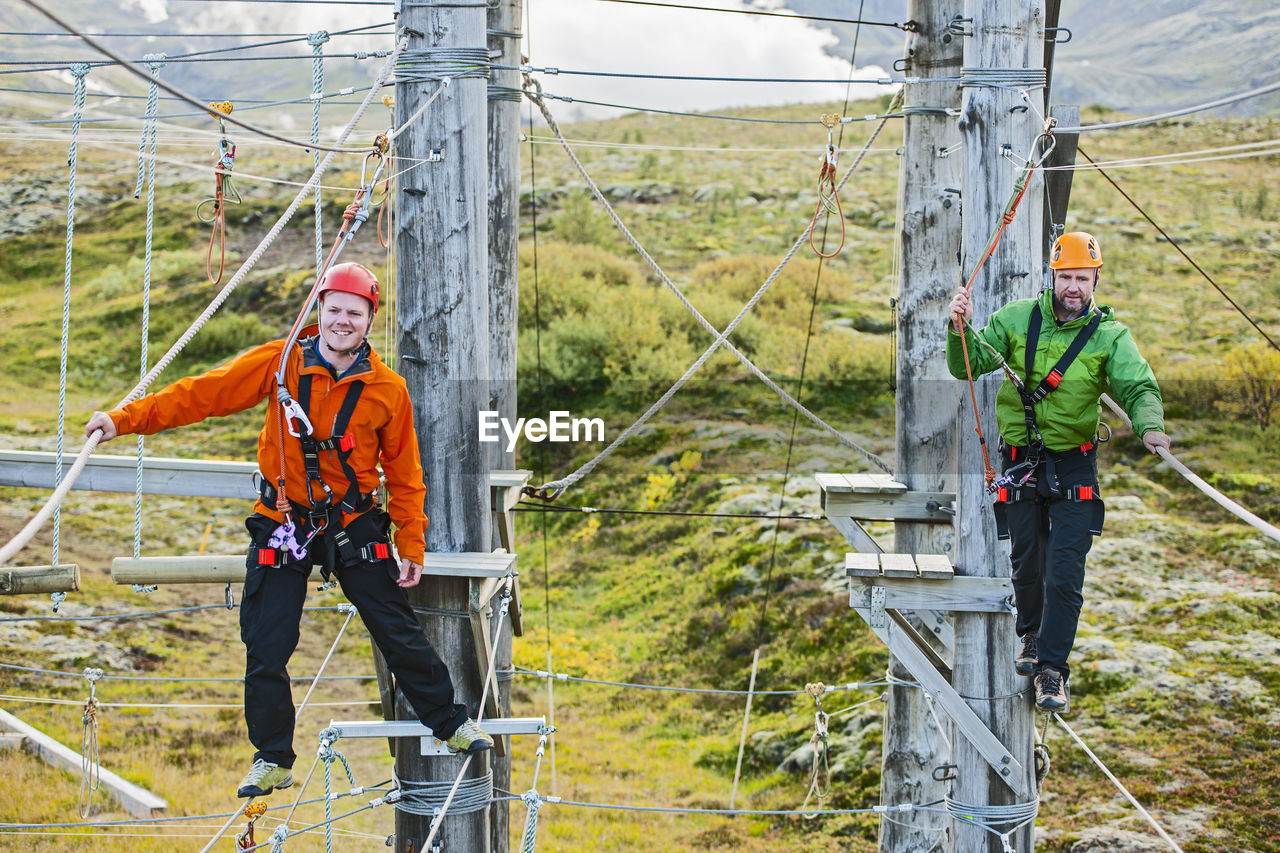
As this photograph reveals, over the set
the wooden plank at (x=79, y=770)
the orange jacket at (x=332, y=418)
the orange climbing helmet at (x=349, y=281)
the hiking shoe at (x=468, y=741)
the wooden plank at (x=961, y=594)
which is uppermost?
the orange climbing helmet at (x=349, y=281)

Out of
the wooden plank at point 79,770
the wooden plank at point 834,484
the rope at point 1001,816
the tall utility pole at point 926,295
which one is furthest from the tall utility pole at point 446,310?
the wooden plank at point 79,770

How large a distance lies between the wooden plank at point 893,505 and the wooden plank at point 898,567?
3.31ft

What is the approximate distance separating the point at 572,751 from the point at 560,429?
800 centimetres

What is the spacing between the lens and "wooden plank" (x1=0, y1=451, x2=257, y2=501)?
494 centimetres

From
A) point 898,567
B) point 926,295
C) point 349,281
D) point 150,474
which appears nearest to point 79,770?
point 150,474

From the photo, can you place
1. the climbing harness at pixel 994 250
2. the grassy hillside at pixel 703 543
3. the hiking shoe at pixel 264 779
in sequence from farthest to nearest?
the grassy hillside at pixel 703 543
the climbing harness at pixel 994 250
the hiking shoe at pixel 264 779

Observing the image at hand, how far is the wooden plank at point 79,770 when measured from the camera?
8.84 m

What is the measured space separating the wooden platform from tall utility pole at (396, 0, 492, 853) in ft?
0.30

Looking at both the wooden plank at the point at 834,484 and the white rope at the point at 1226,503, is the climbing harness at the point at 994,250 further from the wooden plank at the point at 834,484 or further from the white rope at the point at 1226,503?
the wooden plank at the point at 834,484

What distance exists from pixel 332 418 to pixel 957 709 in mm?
2974

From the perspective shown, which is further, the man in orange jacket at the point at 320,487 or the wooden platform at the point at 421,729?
the wooden platform at the point at 421,729

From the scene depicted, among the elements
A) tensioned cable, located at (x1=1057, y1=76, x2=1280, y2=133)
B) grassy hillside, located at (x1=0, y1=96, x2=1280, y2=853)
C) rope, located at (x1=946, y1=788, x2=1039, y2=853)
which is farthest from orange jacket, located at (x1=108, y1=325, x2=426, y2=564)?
grassy hillside, located at (x1=0, y1=96, x2=1280, y2=853)

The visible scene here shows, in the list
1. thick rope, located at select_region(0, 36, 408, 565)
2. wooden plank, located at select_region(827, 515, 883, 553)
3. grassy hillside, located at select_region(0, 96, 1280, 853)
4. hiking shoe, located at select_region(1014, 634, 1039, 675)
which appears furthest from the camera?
grassy hillside, located at select_region(0, 96, 1280, 853)

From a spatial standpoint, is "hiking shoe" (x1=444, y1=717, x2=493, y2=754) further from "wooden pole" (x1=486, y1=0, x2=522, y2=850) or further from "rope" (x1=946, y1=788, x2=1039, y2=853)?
"rope" (x1=946, y1=788, x2=1039, y2=853)
